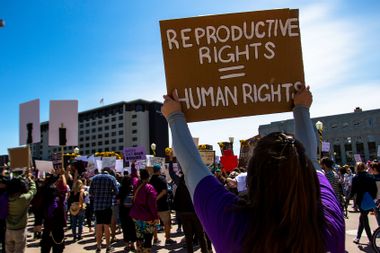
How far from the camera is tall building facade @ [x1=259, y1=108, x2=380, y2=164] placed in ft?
230

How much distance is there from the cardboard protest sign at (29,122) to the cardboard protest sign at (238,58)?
21.2 feet

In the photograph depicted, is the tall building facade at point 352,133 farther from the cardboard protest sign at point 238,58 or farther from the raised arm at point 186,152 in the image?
the raised arm at point 186,152

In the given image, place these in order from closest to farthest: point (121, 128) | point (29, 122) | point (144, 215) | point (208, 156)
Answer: point (144, 215) < point (29, 122) < point (208, 156) < point (121, 128)

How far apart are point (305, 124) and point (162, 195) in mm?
7740

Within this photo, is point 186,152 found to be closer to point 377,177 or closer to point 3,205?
point 3,205

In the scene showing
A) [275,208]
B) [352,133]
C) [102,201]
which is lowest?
[102,201]

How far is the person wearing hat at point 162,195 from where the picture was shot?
30.9 ft

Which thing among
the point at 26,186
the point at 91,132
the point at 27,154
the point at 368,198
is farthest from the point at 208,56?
the point at 91,132

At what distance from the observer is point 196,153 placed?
176 centimetres

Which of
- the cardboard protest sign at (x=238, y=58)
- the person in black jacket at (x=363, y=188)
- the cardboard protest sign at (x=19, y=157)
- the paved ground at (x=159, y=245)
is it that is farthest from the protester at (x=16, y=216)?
the person in black jacket at (x=363, y=188)

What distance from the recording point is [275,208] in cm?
134

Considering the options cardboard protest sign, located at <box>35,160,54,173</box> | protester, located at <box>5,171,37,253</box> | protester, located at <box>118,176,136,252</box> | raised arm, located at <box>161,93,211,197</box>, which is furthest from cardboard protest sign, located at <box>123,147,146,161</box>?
raised arm, located at <box>161,93,211,197</box>

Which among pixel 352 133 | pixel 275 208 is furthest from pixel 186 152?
pixel 352 133

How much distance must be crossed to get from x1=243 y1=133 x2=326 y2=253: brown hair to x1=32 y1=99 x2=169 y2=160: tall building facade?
122 m
